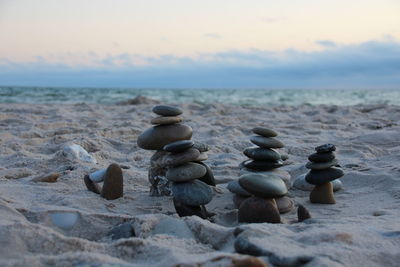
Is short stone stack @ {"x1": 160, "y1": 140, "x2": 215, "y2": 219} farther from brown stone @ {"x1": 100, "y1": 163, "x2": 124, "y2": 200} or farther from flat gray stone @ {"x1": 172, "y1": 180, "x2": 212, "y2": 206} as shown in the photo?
brown stone @ {"x1": 100, "y1": 163, "x2": 124, "y2": 200}

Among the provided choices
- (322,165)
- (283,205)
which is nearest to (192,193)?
(283,205)

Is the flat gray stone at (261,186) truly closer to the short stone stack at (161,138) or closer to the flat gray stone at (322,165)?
the flat gray stone at (322,165)

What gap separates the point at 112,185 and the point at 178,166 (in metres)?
0.50

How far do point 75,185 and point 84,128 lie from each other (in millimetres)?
3123

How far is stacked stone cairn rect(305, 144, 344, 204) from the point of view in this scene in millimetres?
2822

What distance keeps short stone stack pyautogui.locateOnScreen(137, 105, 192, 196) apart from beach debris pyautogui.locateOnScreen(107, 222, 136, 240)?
931 millimetres

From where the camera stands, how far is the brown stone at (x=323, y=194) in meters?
2.83

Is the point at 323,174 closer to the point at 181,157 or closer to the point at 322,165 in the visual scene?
the point at 322,165

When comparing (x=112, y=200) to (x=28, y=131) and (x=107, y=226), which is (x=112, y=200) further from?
(x=28, y=131)

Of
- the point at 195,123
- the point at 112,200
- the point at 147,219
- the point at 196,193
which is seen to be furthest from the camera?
the point at 195,123

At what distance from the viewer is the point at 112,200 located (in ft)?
9.19

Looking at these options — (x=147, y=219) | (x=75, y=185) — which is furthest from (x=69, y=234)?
(x=75, y=185)

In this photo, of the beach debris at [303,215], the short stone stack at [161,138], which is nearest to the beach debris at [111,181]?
the short stone stack at [161,138]

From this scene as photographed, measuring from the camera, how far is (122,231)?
200 centimetres
